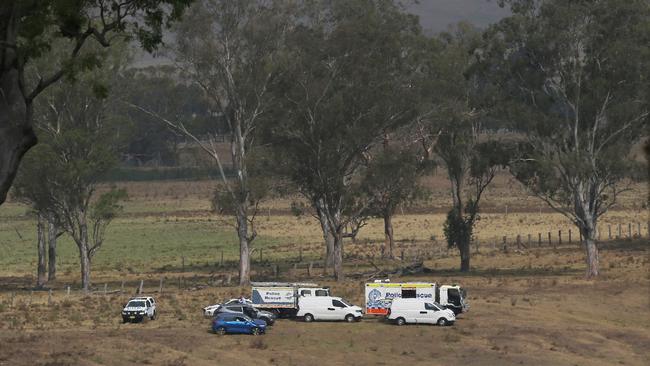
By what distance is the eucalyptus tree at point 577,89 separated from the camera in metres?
67.6

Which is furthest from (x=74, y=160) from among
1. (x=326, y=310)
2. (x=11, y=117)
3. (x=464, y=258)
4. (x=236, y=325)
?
(x=11, y=117)

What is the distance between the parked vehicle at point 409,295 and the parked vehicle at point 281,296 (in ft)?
7.05

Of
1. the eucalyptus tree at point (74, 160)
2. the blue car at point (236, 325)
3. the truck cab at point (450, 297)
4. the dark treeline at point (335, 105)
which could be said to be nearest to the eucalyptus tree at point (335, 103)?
the dark treeline at point (335, 105)

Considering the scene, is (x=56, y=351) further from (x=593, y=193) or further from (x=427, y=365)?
(x=593, y=193)

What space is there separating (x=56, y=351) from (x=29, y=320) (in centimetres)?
1258

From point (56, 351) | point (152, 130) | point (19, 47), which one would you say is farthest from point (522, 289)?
point (152, 130)

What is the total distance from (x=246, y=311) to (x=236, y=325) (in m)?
1.72

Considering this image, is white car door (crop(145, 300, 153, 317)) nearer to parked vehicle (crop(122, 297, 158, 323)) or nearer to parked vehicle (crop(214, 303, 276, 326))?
parked vehicle (crop(122, 297, 158, 323))

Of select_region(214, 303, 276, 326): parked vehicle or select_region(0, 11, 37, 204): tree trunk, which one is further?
select_region(214, 303, 276, 326): parked vehicle

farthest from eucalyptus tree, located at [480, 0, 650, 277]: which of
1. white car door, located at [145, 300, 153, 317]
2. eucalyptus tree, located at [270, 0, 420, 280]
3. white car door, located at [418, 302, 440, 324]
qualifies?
white car door, located at [145, 300, 153, 317]

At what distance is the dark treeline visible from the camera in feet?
222

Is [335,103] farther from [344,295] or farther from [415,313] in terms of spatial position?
[415,313]

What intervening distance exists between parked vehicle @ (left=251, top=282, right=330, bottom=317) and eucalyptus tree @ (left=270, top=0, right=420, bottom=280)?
1719 centimetres

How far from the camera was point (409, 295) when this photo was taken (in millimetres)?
51062
